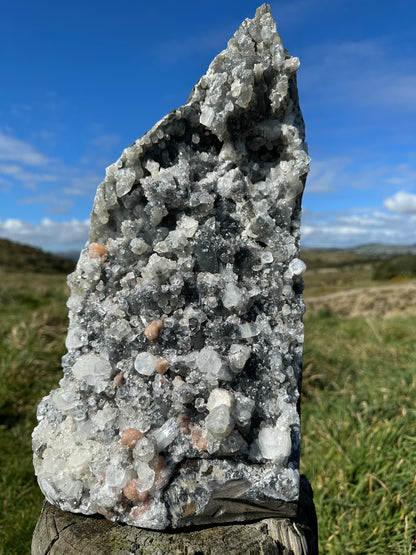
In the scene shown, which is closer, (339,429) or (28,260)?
(339,429)

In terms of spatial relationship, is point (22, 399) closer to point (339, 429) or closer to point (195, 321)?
point (339, 429)

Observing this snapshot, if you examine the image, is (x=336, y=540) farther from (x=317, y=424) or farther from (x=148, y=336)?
(x=148, y=336)

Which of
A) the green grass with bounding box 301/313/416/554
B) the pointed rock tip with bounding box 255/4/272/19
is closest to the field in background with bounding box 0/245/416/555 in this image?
the green grass with bounding box 301/313/416/554

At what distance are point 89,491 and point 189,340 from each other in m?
0.69

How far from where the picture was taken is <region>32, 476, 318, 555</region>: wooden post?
4.93 feet

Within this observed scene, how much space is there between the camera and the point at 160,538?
1.55m

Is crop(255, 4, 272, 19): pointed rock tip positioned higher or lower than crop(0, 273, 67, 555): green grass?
higher

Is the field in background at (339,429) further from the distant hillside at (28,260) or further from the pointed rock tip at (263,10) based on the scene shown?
the distant hillside at (28,260)

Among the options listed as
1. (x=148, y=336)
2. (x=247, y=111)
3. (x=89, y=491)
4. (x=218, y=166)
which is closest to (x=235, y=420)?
(x=148, y=336)

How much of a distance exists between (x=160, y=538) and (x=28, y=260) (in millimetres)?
27725

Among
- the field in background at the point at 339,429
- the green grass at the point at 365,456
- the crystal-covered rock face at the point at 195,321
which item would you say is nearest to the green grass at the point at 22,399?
the field in background at the point at 339,429

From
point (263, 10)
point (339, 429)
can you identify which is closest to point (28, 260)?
point (339, 429)

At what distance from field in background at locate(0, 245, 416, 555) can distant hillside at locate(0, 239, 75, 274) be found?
743 inches

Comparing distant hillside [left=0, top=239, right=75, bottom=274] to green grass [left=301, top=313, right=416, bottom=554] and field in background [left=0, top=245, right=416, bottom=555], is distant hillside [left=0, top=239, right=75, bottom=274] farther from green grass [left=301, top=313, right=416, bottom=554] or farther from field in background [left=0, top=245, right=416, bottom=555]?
green grass [left=301, top=313, right=416, bottom=554]
